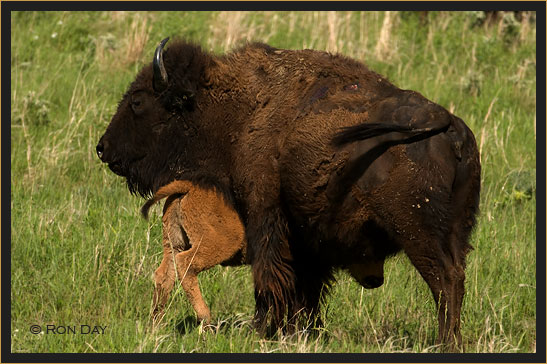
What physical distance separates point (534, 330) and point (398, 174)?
6.67 feet

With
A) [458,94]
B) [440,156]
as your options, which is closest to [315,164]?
[440,156]

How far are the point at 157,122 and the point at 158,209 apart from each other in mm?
2094

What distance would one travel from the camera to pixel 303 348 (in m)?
5.79

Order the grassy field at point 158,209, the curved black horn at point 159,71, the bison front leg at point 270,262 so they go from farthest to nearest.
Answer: the grassy field at point 158,209
the curved black horn at point 159,71
the bison front leg at point 270,262

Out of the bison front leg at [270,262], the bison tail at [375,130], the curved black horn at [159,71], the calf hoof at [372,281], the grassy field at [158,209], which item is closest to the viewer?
the bison tail at [375,130]

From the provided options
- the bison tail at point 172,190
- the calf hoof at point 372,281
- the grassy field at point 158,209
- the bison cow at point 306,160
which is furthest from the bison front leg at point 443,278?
the bison tail at point 172,190

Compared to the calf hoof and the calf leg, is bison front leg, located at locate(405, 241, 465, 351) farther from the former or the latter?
the calf leg

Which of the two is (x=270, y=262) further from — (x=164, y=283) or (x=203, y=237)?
(x=164, y=283)

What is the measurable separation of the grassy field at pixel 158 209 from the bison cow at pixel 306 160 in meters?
0.48

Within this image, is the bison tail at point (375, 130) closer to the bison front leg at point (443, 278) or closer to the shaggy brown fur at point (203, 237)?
the bison front leg at point (443, 278)

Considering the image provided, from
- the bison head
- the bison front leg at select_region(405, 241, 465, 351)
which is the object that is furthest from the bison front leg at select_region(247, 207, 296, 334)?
the bison front leg at select_region(405, 241, 465, 351)

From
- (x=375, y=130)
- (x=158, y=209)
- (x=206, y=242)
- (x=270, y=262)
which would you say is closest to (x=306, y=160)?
(x=375, y=130)

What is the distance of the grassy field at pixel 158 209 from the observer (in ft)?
21.3

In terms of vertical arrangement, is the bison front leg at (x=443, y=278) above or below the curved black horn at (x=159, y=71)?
below
